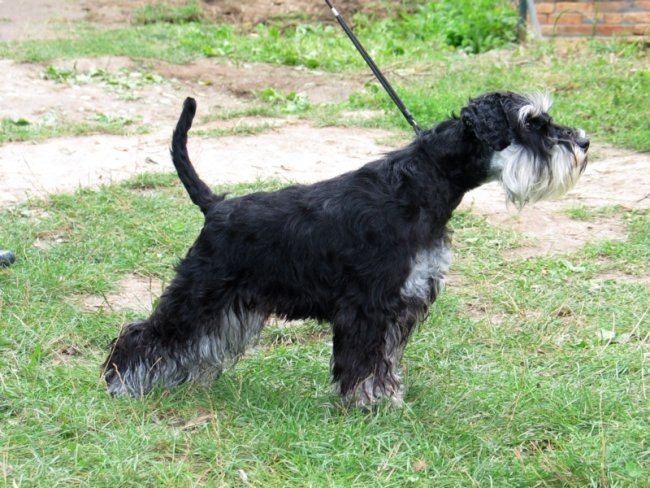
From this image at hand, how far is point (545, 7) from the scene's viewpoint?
12625mm

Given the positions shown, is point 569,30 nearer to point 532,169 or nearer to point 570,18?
point 570,18

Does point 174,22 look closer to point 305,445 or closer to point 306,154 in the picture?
point 306,154

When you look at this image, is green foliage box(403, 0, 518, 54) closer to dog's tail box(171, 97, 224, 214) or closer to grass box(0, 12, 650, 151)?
grass box(0, 12, 650, 151)

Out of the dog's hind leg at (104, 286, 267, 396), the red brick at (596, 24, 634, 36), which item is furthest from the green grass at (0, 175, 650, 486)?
the red brick at (596, 24, 634, 36)

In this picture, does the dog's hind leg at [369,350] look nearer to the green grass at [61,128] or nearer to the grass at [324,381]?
the grass at [324,381]

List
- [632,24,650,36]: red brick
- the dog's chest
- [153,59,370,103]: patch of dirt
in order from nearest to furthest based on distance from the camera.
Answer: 1. the dog's chest
2. [153,59,370,103]: patch of dirt
3. [632,24,650,36]: red brick

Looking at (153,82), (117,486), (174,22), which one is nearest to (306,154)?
(153,82)

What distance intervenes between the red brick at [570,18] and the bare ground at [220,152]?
2.93m

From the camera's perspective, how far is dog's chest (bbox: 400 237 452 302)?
4.25 meters

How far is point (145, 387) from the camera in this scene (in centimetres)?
465

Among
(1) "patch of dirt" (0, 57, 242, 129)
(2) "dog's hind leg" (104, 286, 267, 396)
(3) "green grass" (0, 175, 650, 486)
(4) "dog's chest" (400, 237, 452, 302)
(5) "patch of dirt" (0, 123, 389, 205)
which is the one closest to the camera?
(3) "green grass" (0, 175, 650, 486)

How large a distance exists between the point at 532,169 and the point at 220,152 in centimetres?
498

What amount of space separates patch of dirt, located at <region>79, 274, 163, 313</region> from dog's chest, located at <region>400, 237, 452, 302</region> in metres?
2.01

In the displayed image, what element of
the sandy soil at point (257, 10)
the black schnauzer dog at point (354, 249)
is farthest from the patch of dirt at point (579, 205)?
the sandy soil at point (257, 10)
